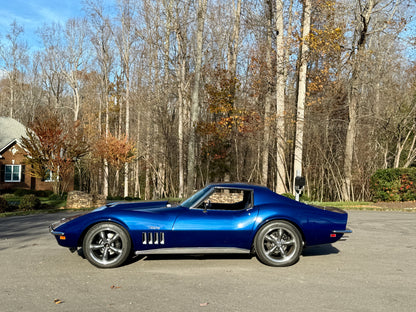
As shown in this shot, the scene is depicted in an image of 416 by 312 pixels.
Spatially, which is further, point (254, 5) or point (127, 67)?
point (127, 67)

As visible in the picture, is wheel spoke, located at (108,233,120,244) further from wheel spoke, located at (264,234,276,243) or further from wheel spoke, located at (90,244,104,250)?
wheel spoke, located at (264,234,276,243)

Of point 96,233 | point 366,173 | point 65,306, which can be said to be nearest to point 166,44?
point 366,173

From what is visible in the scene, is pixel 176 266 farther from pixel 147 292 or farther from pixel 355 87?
pixel 355 87

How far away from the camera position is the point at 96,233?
570cm

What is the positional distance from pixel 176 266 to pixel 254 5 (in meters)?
23.3

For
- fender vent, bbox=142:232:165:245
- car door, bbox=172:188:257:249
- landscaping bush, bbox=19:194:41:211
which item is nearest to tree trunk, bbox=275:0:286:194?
landscaping bush, bbox=19:194:41:211

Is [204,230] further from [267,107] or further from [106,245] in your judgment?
[267,107]

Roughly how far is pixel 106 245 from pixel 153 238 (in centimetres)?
72

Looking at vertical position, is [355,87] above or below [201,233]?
above

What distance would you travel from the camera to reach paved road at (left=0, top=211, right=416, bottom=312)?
4.14 metres

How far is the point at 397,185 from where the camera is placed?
18.2 metres

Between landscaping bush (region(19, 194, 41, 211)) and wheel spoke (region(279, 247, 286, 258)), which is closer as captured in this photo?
wheel spoke (region(279, 247, 286, 258))

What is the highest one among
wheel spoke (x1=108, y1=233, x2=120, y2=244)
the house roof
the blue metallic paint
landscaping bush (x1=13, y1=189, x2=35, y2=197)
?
the house roof

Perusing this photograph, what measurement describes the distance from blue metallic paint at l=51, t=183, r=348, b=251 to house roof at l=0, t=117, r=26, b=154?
30.1 meters
